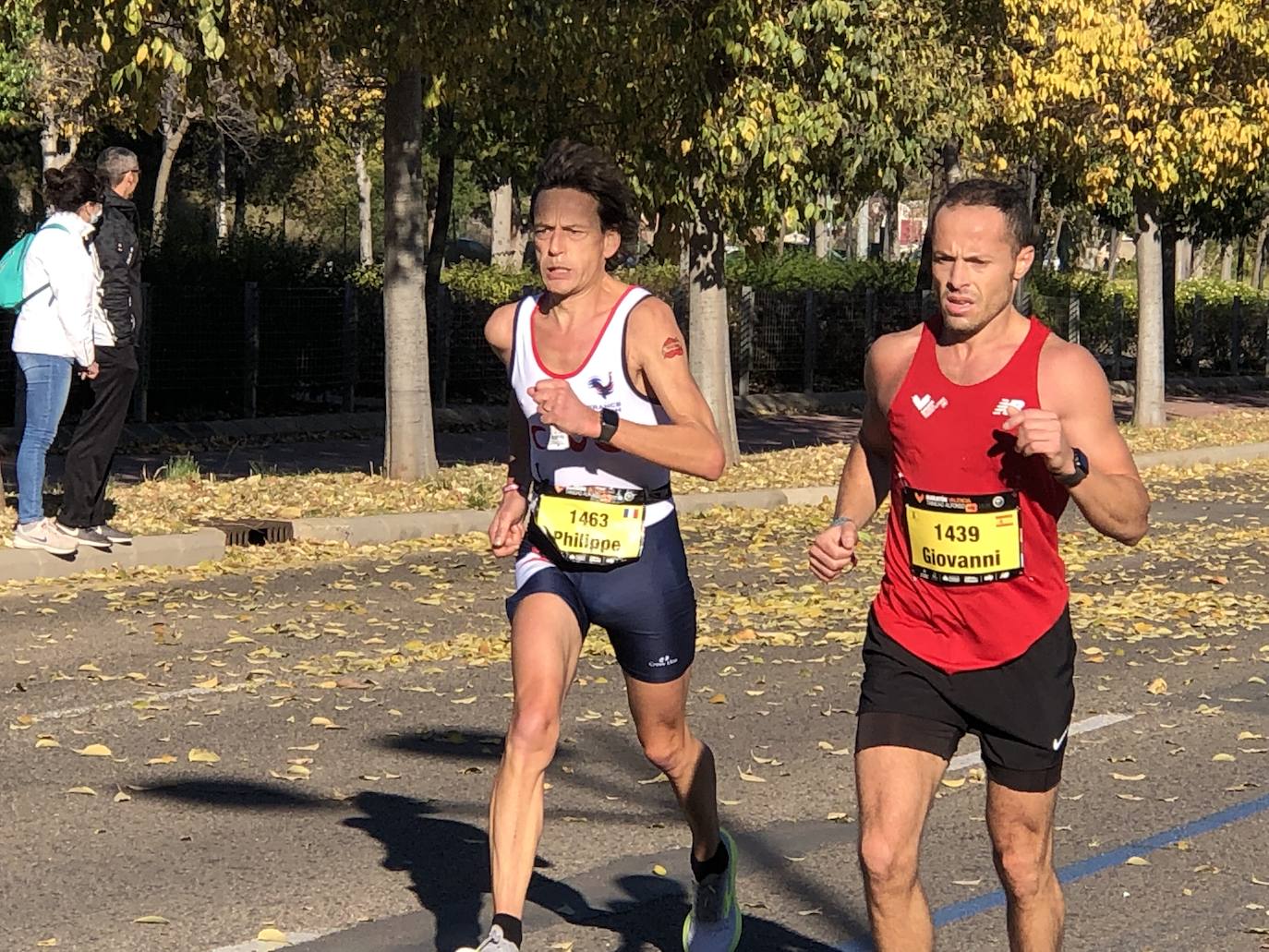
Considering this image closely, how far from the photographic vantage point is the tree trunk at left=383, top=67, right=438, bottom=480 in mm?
16469

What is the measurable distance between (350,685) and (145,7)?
239 inches

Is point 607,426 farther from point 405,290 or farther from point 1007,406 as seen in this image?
point 405,290

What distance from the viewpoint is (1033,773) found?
452 cm

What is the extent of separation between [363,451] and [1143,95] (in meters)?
9.58

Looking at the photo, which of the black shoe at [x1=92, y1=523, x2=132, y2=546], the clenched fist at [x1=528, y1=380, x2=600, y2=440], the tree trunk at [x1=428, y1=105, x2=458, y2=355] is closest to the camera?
the clenched fist at [x1=528, y1=380, x2=600, y2=440]

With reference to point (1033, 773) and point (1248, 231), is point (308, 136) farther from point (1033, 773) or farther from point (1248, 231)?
point (1033, 773)

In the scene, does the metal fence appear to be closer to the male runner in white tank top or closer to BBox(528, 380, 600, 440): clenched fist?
the male runner in white tank top

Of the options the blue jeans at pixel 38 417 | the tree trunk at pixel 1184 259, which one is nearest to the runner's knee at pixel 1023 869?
the blue jeans at pixel 38 417

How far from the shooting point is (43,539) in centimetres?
1218

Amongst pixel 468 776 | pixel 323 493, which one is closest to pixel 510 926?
pixel 468 776

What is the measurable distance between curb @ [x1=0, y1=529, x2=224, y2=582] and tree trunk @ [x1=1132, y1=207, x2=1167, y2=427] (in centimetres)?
1479

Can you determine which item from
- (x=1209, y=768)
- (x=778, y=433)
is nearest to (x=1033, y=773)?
(x=1209, y=768)

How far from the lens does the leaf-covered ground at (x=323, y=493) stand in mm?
14305

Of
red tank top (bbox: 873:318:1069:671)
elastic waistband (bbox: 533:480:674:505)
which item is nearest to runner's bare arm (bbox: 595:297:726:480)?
elastic waistband (bbox: 533:480:674:505)
